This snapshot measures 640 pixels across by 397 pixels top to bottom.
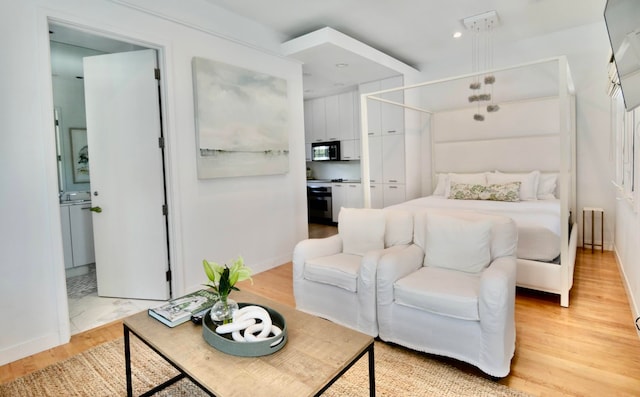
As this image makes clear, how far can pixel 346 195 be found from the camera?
21.4ft

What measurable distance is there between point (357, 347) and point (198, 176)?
2444 millimetres

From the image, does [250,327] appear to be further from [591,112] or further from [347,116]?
[347,116]

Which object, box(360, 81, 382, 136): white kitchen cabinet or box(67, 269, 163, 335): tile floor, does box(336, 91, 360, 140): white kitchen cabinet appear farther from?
box(67, 269, 163, 335): tile floor

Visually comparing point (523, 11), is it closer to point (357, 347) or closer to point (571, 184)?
point (571, 184)

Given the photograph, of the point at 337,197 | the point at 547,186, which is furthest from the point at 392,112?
the point at 547,186

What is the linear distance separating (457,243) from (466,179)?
9.02ft

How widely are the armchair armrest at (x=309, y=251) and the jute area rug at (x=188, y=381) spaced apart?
2.77 ft

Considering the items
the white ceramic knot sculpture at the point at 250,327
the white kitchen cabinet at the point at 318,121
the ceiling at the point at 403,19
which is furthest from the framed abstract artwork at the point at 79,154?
the white ceramic knot sculpture at the point at 250,327

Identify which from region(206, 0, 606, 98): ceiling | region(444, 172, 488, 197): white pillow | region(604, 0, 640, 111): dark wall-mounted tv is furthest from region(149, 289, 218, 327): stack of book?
region(444, 172, 488, 197): white pillow

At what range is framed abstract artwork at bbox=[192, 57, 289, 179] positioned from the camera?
3.36m

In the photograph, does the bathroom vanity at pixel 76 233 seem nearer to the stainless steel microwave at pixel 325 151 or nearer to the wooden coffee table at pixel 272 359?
the wooden coffee table at pixel 272 359

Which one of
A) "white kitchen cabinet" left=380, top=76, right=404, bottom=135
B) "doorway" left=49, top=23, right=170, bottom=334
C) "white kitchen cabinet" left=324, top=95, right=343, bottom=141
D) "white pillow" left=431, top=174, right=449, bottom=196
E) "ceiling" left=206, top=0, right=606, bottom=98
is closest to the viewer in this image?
"doorway" left=49, top=23, right=170, bottom=334

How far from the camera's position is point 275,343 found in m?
1.46

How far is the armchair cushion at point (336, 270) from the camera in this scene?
2465 millimetres
